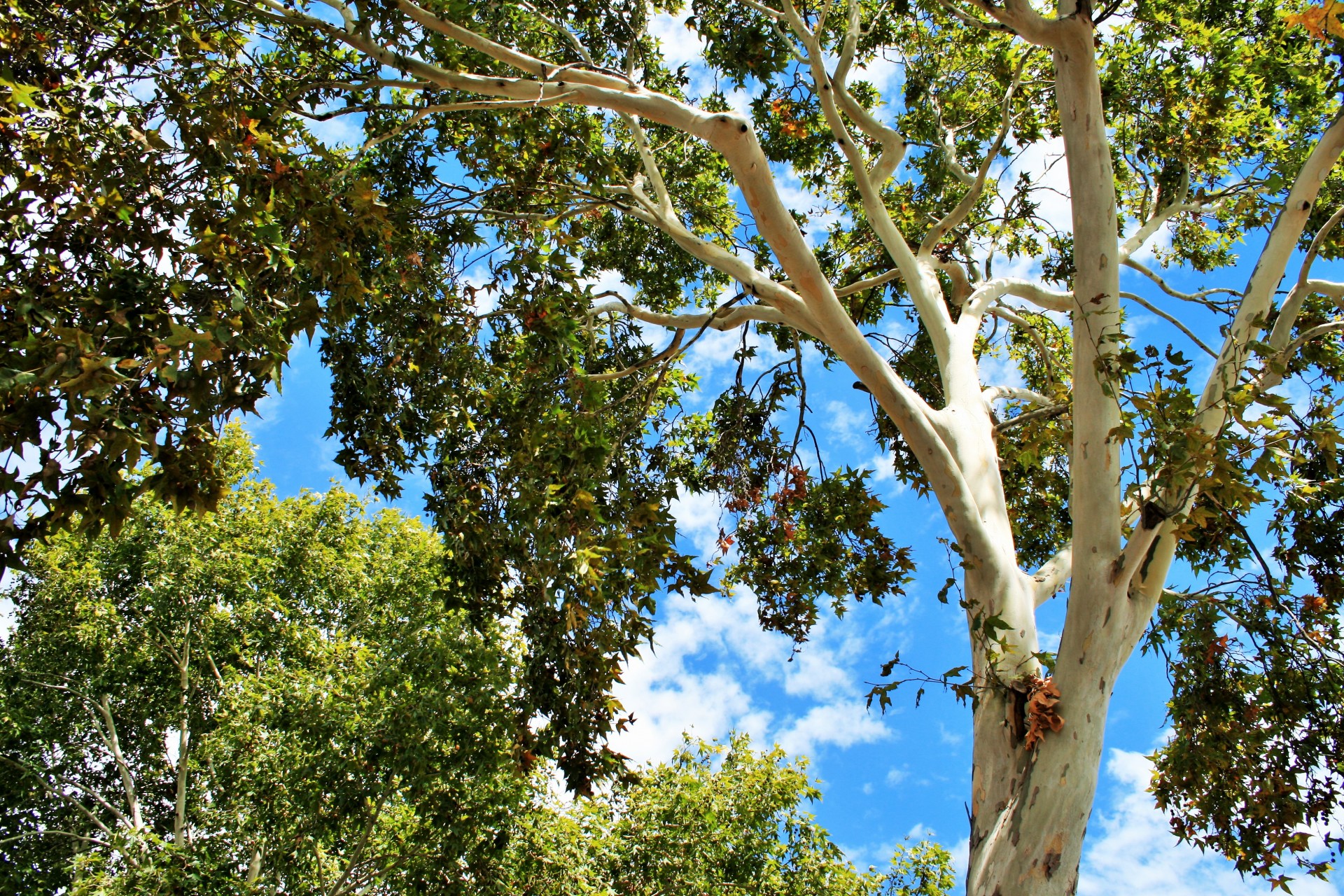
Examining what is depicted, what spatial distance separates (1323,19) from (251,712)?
1245 centimetres

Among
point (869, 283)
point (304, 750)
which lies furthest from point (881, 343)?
point (304, 750)

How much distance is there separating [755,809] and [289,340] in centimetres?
927

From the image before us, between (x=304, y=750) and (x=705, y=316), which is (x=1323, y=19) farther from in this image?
(x=304, y=750)

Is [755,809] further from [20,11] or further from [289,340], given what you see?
[20,11]

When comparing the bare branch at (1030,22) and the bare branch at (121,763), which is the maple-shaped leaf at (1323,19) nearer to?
the bare branch at (1030,22)

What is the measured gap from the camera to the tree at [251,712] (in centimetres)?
1016

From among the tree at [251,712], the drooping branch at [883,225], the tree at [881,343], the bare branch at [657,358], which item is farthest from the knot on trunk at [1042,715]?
the tree at [251,712]

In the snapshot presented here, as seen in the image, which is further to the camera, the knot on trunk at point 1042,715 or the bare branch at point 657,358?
the bare branch at point 657,358

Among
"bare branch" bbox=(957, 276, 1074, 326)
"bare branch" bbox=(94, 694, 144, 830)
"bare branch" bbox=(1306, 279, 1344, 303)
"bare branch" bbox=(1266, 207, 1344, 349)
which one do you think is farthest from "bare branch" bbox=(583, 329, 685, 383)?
"bare branch" bbox=(94, 694, 144, 830)

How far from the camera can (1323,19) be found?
2916 mm

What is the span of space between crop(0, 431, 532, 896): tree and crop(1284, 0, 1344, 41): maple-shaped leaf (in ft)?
27.1

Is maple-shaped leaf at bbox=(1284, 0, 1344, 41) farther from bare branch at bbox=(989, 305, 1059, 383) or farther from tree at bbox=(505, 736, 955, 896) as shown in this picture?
tree at bbox=(505, 736, 955, 896)

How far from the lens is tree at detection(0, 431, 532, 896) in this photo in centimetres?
1016

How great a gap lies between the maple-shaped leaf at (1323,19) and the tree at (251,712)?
827 cm
